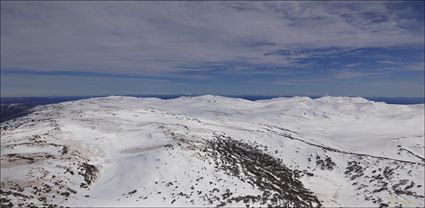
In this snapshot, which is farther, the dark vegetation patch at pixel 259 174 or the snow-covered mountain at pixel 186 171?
the dark vegetation patch at pixel 259 174

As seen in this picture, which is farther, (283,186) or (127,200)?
(283,186)

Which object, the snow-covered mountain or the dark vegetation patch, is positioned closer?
the snow-covered mountain

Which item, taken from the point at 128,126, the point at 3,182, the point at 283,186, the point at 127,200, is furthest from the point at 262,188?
the point at 128,126

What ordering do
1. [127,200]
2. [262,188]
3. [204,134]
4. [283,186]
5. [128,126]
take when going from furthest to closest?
[128,126] → [204,134] → [283,186] → [262,188] → [127,200]

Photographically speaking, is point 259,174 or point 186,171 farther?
point 259,174


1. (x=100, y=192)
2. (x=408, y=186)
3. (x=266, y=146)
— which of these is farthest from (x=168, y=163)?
(x=408, y=186)

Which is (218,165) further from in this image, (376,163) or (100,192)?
(376,163)

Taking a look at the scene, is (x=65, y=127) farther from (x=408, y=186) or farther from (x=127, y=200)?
(x=408, y=186)

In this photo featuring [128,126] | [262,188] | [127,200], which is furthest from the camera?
[128,126]

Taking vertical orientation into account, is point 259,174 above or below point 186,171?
below
